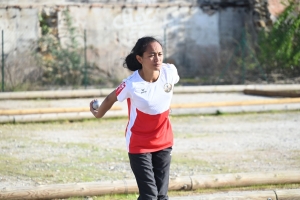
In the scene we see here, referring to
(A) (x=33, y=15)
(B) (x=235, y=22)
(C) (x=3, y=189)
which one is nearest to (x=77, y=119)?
(C) (x=3, y=189)

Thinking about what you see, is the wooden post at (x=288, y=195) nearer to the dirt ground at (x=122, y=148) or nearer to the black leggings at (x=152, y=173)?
the black leggings at (x=152, y=173)

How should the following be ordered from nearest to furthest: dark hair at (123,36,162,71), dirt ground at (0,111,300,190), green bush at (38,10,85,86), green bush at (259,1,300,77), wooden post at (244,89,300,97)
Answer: dark hair at (123,36,162,71) < dirt ground at (0,111,300,190) < wooden post at (244,89,300,97) < green bush at (38,10,85,86) < green bush at (259,1,300,77)

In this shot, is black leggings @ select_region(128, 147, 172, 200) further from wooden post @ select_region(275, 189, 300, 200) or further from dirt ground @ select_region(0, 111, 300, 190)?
dirt ground @ select_region(0, 111, 300, 190)

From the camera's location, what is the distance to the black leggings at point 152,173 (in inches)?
221

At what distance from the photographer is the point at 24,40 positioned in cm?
2127

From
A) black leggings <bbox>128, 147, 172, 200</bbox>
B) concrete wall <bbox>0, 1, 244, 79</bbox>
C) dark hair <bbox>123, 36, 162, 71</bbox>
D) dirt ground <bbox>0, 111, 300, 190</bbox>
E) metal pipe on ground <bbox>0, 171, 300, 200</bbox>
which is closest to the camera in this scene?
black leggings <bbox>128, 147, 172, 200</bbox>

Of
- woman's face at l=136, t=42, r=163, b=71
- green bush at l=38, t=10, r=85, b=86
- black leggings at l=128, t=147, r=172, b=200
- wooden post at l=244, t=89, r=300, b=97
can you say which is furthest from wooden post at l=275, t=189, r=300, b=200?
green bush at l=38, t=10, r=85, b=86

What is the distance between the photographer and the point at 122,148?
10.3 meters

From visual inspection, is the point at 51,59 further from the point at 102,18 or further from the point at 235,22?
the point at 235,22

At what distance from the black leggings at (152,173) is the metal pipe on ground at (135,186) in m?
1.18

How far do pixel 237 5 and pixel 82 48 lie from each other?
5.86 m

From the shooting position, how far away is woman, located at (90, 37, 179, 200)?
566cm

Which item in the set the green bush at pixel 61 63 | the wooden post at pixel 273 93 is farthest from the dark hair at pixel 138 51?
the green bush at pixel 61 63

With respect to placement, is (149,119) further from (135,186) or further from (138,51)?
(135,186)
